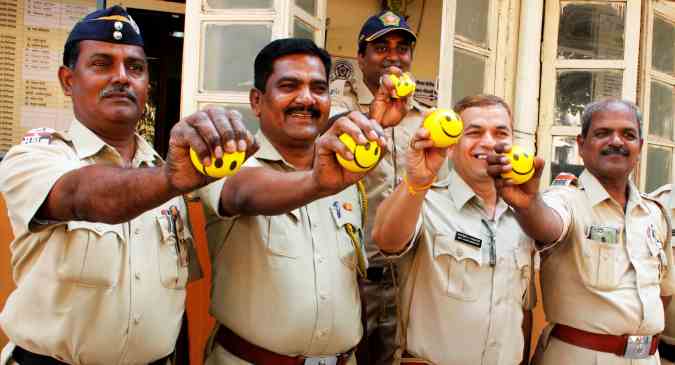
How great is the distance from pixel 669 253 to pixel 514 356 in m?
1.11

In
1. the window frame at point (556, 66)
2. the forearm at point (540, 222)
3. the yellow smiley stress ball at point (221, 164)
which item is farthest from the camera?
the window frame at point (556, 66)

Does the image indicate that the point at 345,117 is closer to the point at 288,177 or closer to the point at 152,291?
the point at 288,177

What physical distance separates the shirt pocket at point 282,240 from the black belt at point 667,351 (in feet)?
7.50

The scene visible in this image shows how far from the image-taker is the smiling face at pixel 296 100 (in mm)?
2234

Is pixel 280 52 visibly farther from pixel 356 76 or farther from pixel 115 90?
pixel 356 76

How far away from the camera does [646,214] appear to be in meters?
2.83

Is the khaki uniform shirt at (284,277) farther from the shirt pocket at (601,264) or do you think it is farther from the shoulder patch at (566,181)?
the shoulder patch at (566,181)

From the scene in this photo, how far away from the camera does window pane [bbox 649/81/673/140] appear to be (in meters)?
4.72

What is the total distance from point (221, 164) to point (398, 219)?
32.5 inches

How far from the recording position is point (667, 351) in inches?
130

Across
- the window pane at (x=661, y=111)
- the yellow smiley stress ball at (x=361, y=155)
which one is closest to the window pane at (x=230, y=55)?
the yellow smiley stress ball at (x=361, y=155)

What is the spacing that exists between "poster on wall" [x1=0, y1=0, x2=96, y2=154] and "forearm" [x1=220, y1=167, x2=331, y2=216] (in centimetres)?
275

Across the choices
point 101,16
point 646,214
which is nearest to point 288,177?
point 101,16

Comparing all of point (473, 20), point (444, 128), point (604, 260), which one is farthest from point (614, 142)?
point (473, 20)
